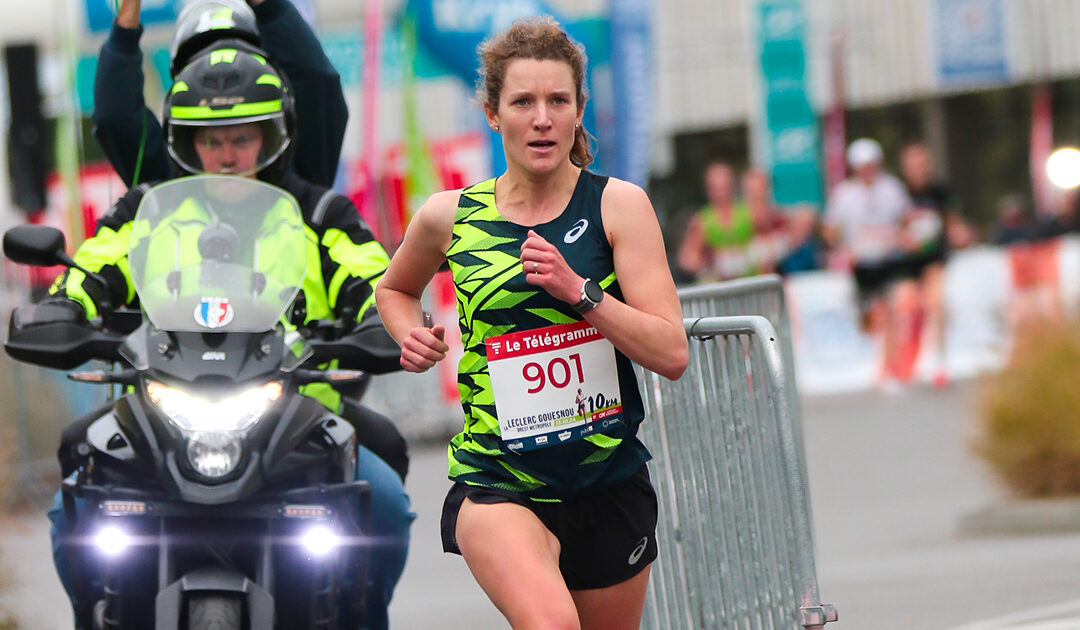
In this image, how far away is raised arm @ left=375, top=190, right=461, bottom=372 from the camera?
429 cm

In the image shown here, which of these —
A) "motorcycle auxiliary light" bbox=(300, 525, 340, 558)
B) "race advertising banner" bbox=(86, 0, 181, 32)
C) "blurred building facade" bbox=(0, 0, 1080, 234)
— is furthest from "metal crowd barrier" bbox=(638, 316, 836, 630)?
"blurred building facade" bbox=(0, 0, 1080, 234)

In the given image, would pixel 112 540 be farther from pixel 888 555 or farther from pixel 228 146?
pixel 888 555

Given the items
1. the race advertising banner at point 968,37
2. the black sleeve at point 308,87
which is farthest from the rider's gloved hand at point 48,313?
the race advertising banner at point 968,37

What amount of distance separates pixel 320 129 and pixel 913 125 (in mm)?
31743

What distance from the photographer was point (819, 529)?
11312 mm

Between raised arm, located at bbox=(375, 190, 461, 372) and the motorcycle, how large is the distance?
0.33m

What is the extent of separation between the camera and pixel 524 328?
14.0 ft

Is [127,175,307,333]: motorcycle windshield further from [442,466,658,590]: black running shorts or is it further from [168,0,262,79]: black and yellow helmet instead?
[442,466,658,590]: black running shorts

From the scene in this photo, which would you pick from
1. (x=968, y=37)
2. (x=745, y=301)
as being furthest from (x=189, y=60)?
(x=968, y=37)

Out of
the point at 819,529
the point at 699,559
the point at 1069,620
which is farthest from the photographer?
the point at 819,529

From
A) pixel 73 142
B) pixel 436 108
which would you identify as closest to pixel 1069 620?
pixel 73 142

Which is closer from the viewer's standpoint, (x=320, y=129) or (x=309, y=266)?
(x=309, y=266)

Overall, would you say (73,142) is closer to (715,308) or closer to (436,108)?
(715,308)

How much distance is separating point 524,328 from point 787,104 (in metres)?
21.0
